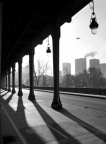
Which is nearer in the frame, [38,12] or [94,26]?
[94,26]

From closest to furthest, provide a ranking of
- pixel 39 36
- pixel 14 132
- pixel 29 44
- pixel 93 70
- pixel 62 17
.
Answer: pixel 14 132 < pixel 62 17 < pixel 39 36 < pixel 29 44 < pixel 93 70

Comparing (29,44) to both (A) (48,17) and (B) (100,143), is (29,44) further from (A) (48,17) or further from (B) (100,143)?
(B) (100,143)

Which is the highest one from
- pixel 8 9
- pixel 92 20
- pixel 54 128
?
pixel 8 9

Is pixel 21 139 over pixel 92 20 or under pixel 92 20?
under

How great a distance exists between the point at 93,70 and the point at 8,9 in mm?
81906

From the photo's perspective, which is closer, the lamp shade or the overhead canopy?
the lamp shade

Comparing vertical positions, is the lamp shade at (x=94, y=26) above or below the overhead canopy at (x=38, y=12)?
below

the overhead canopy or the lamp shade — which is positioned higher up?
the overhead canopy

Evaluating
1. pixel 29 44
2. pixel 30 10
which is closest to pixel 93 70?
pixel 29 44

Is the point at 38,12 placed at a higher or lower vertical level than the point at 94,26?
higher

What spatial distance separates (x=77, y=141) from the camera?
548 centimetres

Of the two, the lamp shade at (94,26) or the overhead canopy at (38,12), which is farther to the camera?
the overhead canopy at (38,12)

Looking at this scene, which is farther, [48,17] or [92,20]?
[48,17]

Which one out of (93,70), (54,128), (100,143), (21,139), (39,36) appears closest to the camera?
(100,143)
